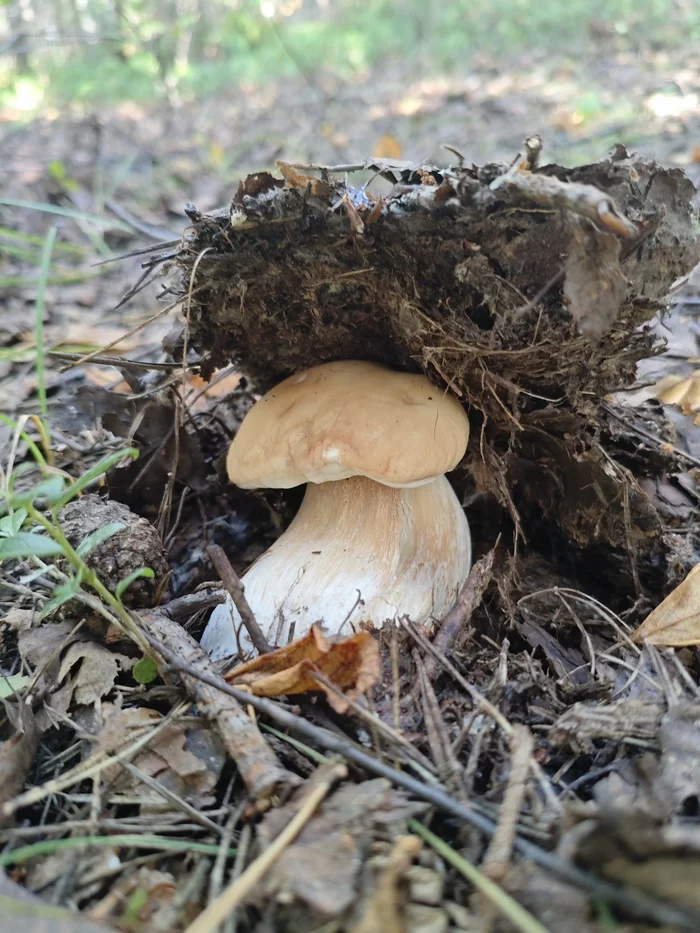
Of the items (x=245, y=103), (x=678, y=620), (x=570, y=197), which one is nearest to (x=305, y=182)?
(x=570, y=197)

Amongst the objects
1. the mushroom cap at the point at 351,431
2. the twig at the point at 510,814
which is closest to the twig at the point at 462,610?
the mushroom cap at the point at 351,431

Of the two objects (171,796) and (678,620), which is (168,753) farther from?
(678,620)

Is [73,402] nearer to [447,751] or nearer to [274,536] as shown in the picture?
[274,536]

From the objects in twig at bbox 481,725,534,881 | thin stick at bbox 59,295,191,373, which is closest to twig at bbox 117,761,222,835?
twig at bbox 481,725,534,881

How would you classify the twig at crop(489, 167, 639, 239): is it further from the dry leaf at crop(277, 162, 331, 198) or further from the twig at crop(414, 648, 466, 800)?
the twig at crop(414, 648, 466, 800)

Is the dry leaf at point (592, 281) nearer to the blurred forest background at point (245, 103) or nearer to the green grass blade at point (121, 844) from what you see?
the green grass blade at point (121, 844)
